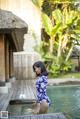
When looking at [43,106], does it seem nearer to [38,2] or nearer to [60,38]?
[60,38]

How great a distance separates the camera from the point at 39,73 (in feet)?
17.9

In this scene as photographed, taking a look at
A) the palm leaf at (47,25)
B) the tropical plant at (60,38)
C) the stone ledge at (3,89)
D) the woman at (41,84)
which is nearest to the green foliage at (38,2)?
the tropical plant at (60,38)

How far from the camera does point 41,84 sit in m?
5.54

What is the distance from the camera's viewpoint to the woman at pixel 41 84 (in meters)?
5.45

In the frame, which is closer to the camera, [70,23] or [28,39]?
[70,23]

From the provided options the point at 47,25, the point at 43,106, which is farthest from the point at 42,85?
the point at 47,25

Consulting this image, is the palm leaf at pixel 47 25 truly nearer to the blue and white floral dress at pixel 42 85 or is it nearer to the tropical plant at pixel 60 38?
the tropical plant at pixel 60 38

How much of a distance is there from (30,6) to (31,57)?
2657 mm

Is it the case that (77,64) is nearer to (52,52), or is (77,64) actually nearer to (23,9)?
(52,52)

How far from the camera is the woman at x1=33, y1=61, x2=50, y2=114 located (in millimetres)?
5449

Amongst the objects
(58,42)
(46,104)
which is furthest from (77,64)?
(46,104)

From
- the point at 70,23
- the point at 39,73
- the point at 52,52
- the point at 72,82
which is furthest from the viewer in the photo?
the point at 52,52

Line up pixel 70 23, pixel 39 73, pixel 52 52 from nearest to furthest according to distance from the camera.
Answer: pixel 39 73 < pixel 70 23 < pixel 52 52

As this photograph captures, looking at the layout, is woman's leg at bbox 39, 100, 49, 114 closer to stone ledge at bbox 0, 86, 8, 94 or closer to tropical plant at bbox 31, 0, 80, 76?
stone ledge at bbox 0, 86, 8, 94
